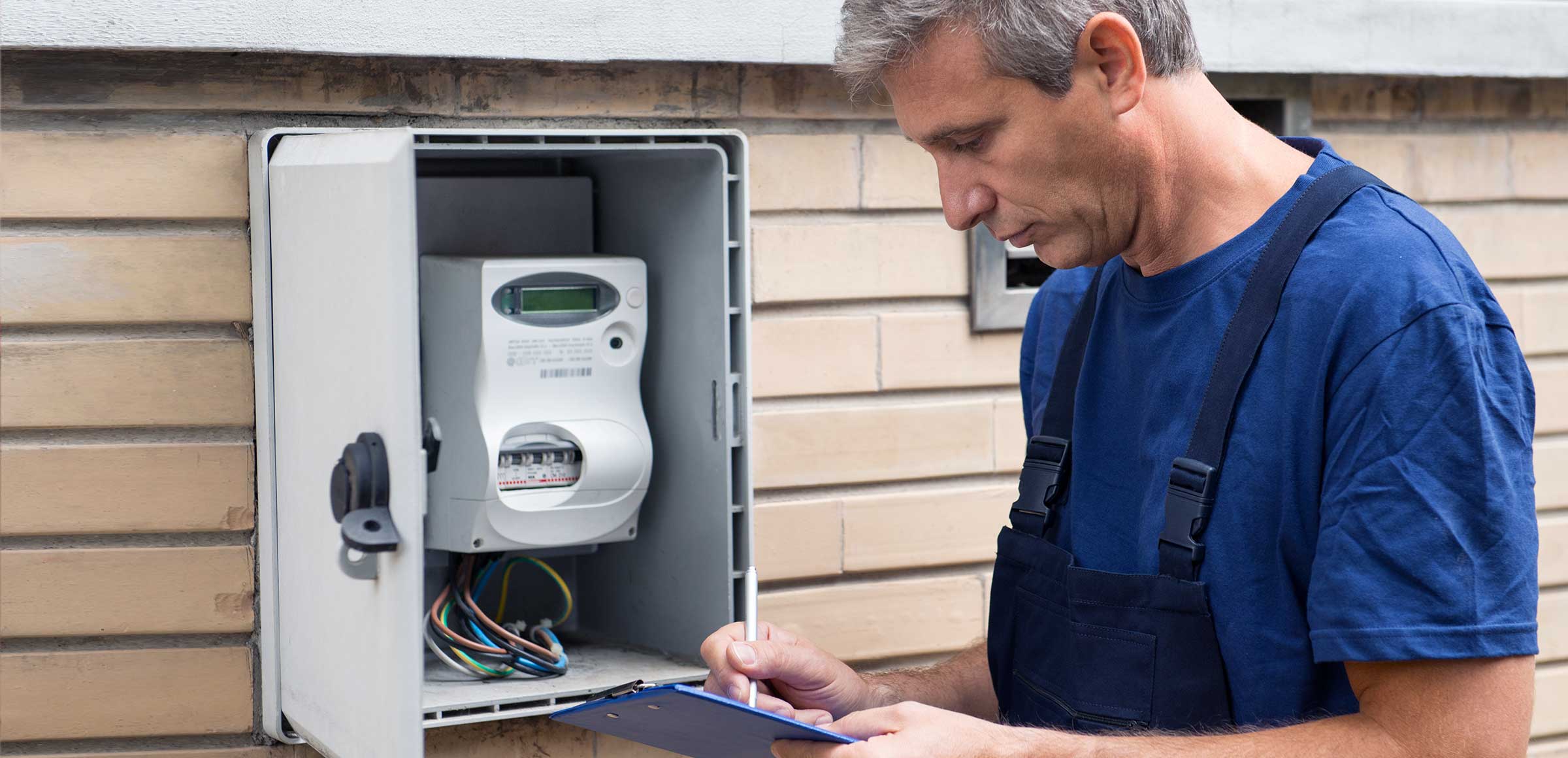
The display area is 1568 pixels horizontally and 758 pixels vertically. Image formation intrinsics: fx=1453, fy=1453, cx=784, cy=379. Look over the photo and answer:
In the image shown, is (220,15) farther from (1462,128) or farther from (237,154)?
(1462,128)

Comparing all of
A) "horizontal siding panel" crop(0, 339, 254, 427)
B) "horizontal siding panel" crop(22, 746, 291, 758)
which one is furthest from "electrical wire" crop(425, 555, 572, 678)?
"horizontal siding panel" crop(0, 339, 254, 427)

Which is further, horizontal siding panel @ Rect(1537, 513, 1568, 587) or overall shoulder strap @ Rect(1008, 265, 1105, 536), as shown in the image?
horizontal siding panel @ Rect(1537, 513, 1568, 587)

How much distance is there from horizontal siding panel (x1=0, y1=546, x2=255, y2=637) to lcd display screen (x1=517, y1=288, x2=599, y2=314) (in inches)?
22.6

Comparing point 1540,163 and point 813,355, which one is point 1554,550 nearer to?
point 1540,163

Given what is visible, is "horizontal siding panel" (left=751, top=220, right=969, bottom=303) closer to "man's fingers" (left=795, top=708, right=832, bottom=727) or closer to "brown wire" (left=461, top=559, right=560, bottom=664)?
"brown wire" (left=461, top=559, right=560, bottom=664)

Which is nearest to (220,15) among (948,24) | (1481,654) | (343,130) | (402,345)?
(343,130)

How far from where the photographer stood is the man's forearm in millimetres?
1908

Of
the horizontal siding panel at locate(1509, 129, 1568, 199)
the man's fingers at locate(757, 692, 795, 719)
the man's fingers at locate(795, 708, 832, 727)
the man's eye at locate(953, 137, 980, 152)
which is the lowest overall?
the man's fingers at locate(795, 708, 832, 727)

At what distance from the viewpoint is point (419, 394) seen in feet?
5.16

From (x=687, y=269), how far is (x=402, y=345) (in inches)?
23.5

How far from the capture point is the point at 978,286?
2520 mm

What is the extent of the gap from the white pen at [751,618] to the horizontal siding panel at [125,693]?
776mm

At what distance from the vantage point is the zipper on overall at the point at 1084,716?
1572mm

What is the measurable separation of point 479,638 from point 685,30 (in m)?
Result: 0.96
